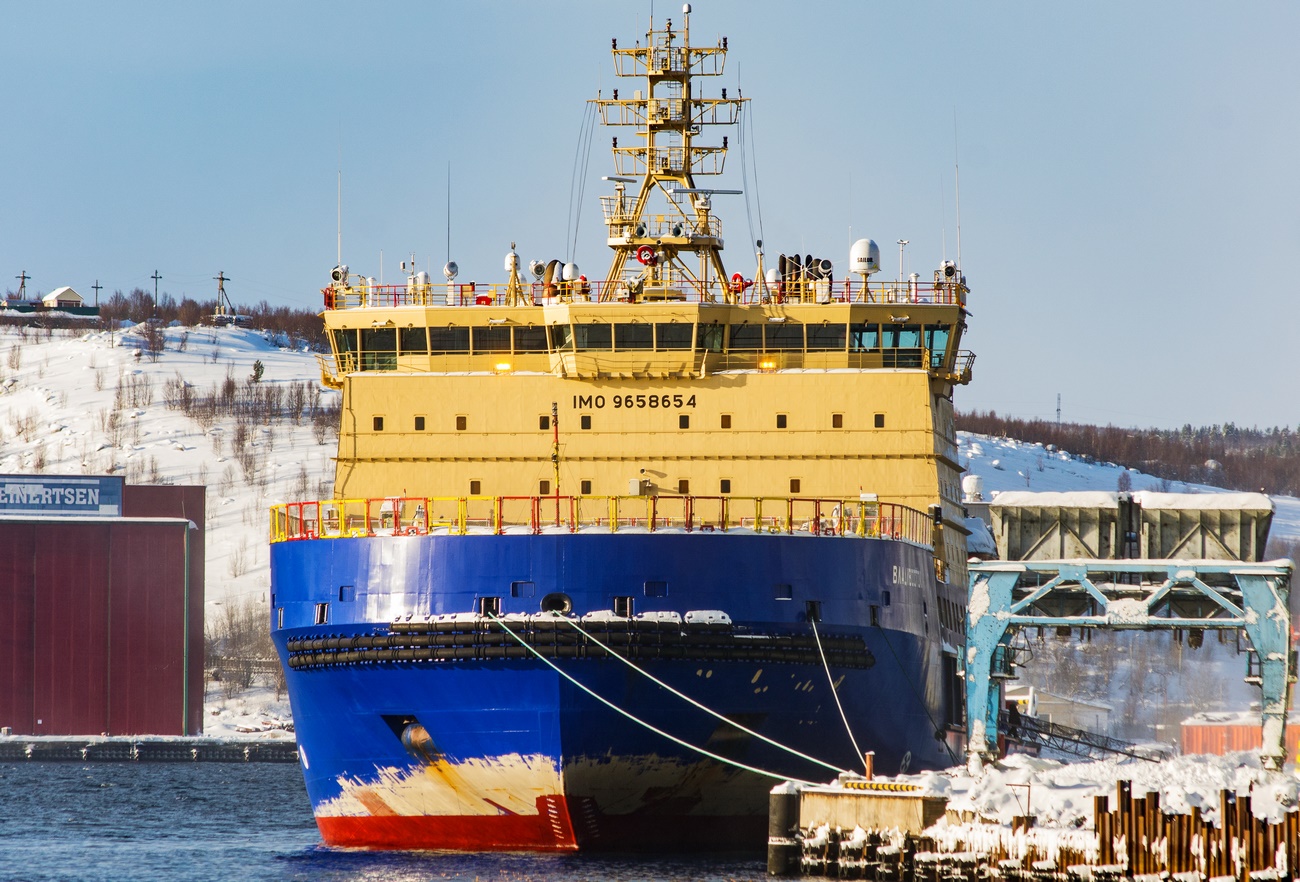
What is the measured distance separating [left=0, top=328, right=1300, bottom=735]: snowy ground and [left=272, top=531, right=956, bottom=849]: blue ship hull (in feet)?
295

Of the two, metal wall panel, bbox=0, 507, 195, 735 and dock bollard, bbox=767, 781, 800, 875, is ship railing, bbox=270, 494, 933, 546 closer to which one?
dock bollard, bbox=767, 781, 800, 875

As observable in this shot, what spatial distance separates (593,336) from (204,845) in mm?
13569

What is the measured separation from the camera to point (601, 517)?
127 ft

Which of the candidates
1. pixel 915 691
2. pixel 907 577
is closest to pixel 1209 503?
pixel 907 577

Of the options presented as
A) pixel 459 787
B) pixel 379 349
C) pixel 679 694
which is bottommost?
pixel 459 787

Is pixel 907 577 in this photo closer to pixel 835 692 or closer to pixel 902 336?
pixel 835 692

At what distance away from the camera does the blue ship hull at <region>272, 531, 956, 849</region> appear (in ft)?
107

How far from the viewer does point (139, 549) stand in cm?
8538

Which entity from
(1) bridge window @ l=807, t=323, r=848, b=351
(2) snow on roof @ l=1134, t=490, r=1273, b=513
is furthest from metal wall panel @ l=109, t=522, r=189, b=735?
(2) snow on roof @ l=1134, t=490, r=1273, b=513

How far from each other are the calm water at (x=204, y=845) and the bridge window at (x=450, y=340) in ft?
32.9

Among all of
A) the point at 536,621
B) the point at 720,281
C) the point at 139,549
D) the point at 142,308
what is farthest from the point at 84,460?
the point at 536,621

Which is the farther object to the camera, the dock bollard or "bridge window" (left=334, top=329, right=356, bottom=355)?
"bridge window" (left=334, top=329, right=356, bottom=355)

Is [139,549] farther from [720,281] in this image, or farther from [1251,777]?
[1251,777]

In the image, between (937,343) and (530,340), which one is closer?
A: (530,340)
